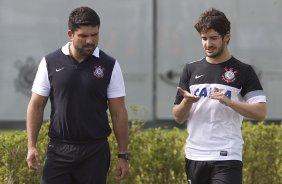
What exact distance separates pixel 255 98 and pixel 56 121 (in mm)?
1319

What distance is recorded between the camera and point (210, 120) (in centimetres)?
489

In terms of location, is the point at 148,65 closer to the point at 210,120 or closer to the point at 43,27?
the point at 43,27

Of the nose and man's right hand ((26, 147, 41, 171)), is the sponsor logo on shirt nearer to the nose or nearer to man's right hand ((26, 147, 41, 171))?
the nose

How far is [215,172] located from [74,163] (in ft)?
3.05

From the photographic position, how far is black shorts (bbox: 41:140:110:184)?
190 inches

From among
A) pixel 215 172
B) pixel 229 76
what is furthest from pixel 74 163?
pixel 229 76

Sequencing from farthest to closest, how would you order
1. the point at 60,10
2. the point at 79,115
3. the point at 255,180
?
1. the point at 60,10
2. the point at 255,180
3. the point at 79,115

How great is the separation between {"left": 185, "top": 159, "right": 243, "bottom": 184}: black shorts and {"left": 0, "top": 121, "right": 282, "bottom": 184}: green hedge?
1.50 m

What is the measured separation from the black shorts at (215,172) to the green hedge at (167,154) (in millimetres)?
→ 1505

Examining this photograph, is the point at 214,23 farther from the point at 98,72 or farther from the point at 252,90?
the point at 98,72

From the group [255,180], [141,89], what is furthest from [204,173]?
[141,89]

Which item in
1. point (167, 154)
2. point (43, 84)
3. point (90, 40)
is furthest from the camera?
point (167, 154)

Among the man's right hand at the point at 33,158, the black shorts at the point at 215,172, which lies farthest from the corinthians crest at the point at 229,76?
the man's right hand at the point at 33,158

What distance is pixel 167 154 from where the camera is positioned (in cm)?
664
